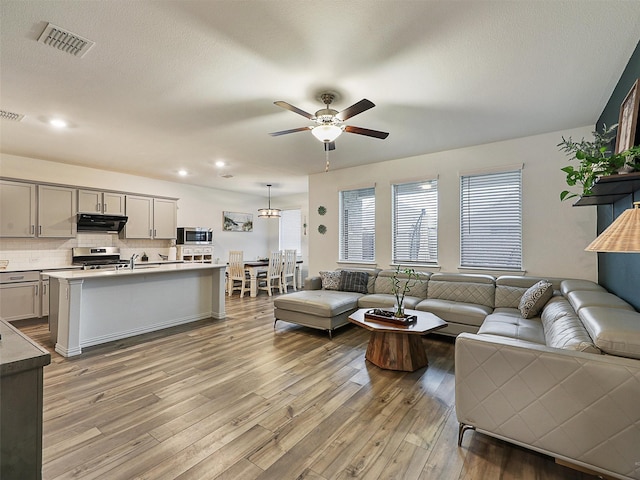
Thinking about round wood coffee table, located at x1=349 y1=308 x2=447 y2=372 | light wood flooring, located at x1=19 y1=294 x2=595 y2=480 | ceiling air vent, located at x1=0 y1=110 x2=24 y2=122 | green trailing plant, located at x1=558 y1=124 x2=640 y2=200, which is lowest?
light wood flooring, located at x1=19 y1=294 x2=595 y2=480

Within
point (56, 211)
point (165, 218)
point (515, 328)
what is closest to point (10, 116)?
point (56, 211)

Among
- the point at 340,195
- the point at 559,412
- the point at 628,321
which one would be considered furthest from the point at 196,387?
the point at 340,195

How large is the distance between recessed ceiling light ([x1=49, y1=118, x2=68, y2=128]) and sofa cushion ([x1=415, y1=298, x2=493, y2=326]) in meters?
4.91

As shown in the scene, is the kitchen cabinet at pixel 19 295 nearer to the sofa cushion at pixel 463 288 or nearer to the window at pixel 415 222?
the window at pixel 415 222

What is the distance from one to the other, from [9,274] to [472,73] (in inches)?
255

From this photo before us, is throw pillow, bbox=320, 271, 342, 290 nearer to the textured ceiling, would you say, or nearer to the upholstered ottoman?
the upholstered ottoman

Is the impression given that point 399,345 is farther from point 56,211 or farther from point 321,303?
point 56,211

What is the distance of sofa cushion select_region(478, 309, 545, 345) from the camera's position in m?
2.71

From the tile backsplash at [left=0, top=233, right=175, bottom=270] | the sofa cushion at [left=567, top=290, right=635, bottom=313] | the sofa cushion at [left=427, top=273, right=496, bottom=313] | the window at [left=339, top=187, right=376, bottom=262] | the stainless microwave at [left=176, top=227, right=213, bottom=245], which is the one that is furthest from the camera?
the stainless microwave at [left=176, top=227, right=213, bottom=245]

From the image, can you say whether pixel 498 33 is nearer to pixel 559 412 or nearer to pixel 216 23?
pixel 216 23

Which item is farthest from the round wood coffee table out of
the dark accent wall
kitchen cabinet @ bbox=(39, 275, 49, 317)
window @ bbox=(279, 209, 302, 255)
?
window @ bbox=(279, 209, 302, 255)

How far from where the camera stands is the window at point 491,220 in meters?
4.29

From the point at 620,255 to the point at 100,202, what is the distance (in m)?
7.45

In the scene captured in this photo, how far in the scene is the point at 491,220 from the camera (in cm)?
446
